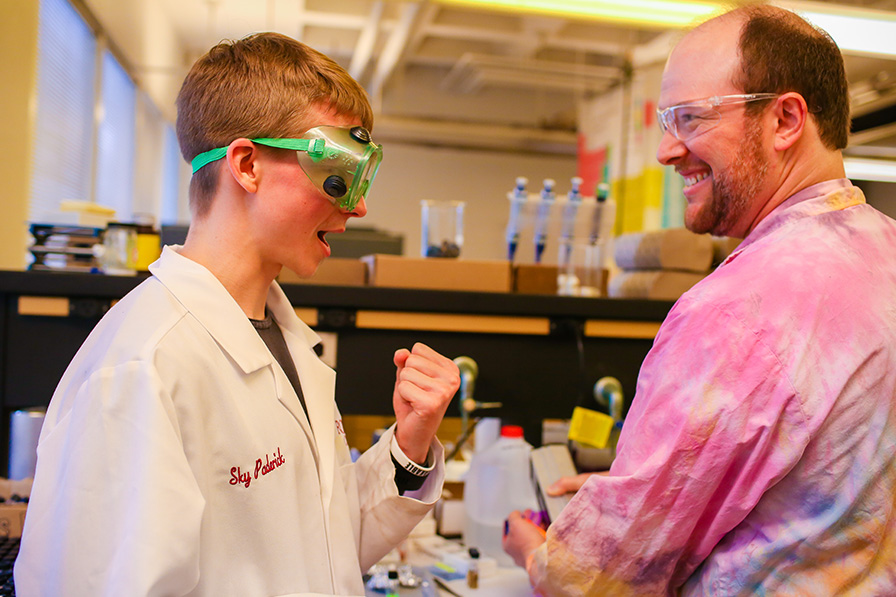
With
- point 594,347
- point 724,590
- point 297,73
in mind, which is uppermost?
point 297,73

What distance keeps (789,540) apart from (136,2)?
20.2 ft

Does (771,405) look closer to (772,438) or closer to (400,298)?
(772,438)

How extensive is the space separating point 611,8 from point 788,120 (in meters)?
2.32

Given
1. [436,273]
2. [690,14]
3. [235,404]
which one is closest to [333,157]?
[235,404]

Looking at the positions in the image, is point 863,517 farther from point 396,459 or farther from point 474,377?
point 474,377

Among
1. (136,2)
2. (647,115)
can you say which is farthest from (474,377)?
(136,2)

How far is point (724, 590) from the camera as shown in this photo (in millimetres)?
1099

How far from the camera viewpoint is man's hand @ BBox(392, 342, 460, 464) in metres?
1.28

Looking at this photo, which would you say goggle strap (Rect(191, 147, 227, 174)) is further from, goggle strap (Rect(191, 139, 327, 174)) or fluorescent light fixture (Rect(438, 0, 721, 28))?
fluorescent light fixture (Rect(438, 0, 721, 28))

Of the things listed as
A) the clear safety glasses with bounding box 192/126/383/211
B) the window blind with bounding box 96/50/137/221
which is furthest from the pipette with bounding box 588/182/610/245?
the window blind with bounding box 96/50/137/221

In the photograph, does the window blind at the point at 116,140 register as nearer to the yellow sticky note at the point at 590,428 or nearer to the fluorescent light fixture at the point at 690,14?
the fluorescent light fixture at the point at 690,14

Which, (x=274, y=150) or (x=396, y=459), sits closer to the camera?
(x=274, y=150)

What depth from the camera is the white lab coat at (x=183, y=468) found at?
2.85ft

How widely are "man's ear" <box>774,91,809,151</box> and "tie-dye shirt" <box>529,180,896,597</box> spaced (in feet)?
0.64
